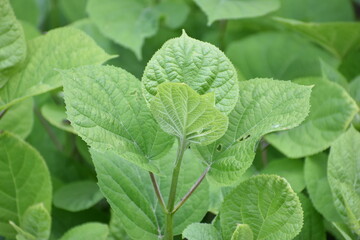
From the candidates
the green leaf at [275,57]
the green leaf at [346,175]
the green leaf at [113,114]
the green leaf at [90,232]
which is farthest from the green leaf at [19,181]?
the green leaf at [275,57]

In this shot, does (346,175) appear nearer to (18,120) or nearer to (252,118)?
(252,118)

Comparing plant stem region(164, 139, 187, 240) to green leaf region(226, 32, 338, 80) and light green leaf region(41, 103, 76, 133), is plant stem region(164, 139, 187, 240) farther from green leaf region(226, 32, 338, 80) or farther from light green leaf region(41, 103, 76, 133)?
green leaf region(226, 32, 338, 80)

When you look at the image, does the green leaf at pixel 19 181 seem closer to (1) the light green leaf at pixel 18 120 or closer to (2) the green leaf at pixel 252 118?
(1) the light green leaf at pixel 18 120

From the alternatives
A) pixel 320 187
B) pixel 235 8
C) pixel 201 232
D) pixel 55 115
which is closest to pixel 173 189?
pixel 201 232

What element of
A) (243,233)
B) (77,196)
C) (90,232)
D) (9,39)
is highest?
(9,39)

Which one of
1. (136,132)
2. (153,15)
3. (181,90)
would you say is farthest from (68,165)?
(181,90)
